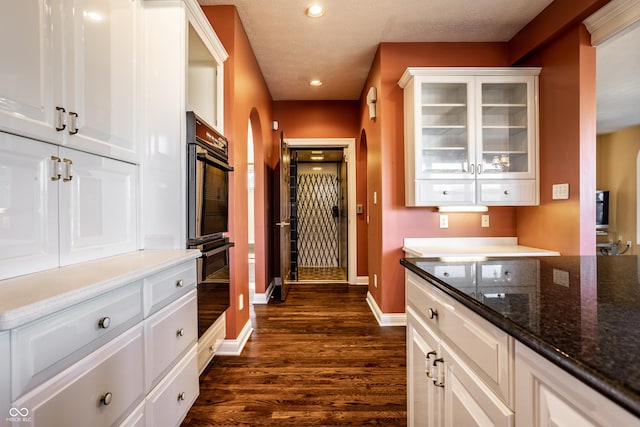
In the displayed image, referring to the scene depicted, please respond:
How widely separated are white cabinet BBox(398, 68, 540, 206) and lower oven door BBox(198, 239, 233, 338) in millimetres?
1679

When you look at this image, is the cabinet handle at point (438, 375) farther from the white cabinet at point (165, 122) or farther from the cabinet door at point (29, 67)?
the cabinet door at point (29, 67)

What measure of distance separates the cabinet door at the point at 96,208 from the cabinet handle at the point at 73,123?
82 mm

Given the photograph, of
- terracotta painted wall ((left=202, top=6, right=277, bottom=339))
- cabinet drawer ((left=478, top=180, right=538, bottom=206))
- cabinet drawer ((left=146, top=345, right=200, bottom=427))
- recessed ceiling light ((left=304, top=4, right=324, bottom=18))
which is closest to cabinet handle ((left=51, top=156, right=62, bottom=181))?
cabinet drawer ((left=146, top=345, right=200, bottom=427))

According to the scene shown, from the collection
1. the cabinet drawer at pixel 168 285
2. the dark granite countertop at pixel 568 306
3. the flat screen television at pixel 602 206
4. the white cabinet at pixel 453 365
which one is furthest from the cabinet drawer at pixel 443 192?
the flat screen television at pixel 602 206

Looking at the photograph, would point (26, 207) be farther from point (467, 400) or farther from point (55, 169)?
point (467, 400)

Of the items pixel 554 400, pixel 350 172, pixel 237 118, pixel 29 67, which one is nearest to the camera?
pixel 554 400

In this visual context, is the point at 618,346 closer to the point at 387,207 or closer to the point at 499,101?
the point at 387,207

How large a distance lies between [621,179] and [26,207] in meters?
7.45

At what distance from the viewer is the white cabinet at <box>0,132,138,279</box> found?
0.93 metres

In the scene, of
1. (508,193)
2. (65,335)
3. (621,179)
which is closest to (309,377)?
(65,335)

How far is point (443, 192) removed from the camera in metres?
2.61

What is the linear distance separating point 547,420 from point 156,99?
196 cm

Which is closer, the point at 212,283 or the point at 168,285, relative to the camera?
the point at 168,285

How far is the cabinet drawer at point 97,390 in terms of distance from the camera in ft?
2.25
